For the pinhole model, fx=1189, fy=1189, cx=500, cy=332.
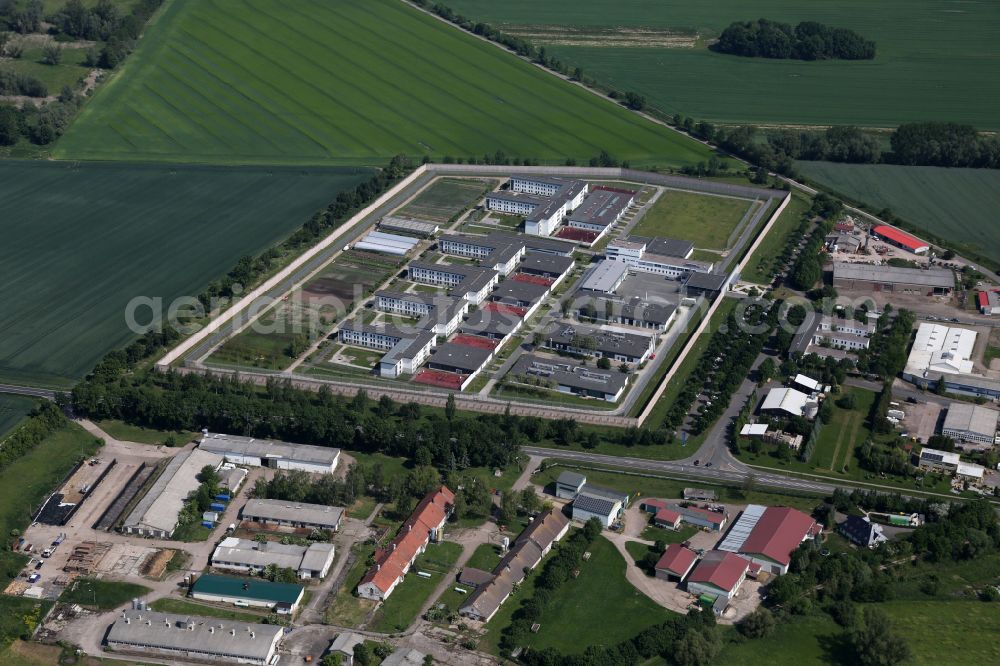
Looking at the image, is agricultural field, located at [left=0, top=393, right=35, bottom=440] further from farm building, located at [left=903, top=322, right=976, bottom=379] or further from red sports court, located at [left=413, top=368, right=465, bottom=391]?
farm building, located at [left=903, top=322, right=976, bottom=379]

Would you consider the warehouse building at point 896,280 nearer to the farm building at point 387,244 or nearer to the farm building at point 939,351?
the farm building at point 939,351

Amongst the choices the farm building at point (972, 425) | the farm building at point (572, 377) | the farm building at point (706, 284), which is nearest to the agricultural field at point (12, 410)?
the farm building at point (572, 377)

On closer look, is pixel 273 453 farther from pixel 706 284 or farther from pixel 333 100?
pixel 333 100

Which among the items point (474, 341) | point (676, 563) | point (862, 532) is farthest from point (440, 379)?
point (862, 532)

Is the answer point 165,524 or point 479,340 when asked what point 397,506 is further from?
point 479,340

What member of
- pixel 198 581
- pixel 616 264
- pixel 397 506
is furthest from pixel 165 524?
pixel 616 264

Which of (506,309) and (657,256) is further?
(657,256)

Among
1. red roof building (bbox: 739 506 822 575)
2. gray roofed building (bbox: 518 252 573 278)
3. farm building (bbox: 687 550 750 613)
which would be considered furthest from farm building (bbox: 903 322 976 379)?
gray roofed building (bbox: 518 252 573 278)
